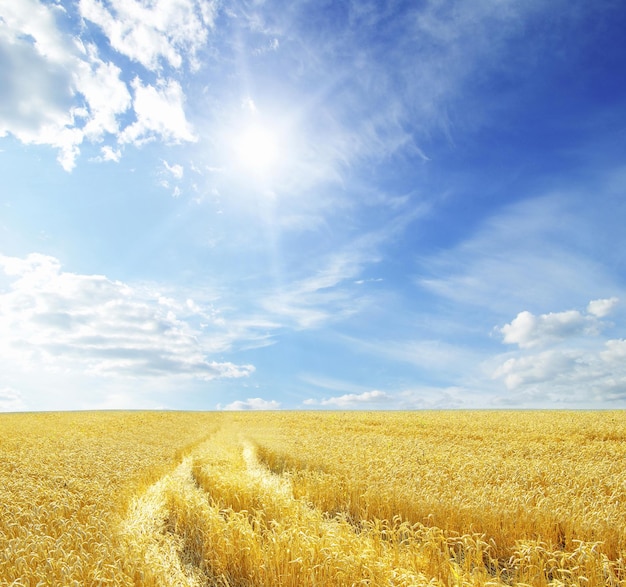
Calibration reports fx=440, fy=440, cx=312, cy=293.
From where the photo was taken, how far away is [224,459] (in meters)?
16.0

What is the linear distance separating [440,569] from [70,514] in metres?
7.23

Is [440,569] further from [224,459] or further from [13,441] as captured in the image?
[13,441]

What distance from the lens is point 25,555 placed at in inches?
256

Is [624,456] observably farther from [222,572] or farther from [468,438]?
[222,572]

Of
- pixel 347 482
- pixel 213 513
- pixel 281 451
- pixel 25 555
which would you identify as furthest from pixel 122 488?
pixel 281 451

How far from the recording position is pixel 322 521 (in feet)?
29.9

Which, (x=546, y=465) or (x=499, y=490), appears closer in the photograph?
(x=499, y=490)

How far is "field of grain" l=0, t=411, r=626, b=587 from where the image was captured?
239 inches

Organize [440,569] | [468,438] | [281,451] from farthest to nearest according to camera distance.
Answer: [468,438] → [281,451] → [440,569]

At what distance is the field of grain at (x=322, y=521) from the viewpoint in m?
6.07

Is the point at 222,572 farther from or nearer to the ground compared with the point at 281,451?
nearer to the ground

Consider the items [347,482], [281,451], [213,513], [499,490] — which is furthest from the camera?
[281,451]

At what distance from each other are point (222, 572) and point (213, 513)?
1.80 meters

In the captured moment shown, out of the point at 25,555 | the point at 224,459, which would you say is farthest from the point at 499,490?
the point at 224,459
